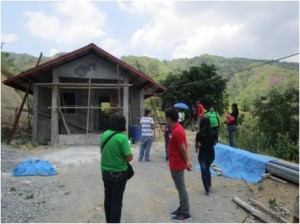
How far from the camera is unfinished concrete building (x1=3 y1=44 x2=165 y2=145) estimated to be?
1546cm

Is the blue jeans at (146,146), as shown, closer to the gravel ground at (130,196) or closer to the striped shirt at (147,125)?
the striped shirt at (147,125)

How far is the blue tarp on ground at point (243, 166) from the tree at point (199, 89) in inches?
708

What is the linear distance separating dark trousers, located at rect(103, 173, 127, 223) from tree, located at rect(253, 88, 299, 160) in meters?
8.23

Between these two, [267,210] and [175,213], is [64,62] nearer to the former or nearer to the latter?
[175,213]

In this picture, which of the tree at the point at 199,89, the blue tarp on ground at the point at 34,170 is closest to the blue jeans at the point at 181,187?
the blue tarp on ground at the point at 34,170

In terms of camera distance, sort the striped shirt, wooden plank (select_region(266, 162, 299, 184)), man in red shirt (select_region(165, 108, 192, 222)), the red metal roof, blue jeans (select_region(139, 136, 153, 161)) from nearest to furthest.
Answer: man in red shirt (select_region(165, 108, 192, 222)), wooden plank (select_region(266, 162, 299, 184)), the striped shirt, blue jeans (select_region(139, 136, 153, 161)), the red metal roof

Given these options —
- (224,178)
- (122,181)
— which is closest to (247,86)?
(224,178)

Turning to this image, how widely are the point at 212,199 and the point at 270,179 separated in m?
2.11

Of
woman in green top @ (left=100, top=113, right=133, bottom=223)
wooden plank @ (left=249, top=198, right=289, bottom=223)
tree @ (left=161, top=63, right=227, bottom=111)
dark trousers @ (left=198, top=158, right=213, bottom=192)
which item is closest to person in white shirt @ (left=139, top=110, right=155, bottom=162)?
dark trousers @ (left=198, top=158, right=213, bottom=192)

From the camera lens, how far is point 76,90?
17.2 meters

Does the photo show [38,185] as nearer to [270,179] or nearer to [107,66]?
[270,179]

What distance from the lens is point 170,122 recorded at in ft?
18.4

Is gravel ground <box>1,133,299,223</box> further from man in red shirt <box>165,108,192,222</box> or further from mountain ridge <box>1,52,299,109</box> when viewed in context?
mountain ridge <box>1,52,299,109</box>

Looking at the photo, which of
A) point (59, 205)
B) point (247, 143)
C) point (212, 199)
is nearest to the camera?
point (59, 205)
